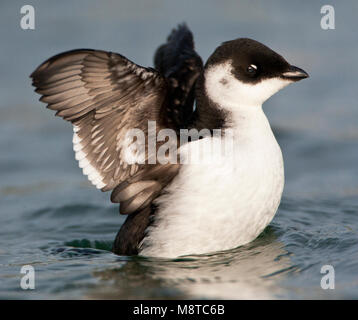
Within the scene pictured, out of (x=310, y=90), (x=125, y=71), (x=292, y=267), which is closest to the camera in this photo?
(x=125, y=71)

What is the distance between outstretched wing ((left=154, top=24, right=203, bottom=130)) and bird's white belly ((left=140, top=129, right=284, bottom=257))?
0.58 meters

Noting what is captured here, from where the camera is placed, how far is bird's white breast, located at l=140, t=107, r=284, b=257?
6.43 m

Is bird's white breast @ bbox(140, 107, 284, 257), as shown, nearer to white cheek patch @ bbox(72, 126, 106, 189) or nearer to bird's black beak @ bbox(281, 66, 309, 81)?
bird's black beak @ bbox(281, 66, 309, 81)

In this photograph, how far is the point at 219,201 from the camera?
6.43 meters

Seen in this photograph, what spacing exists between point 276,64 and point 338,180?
349cm

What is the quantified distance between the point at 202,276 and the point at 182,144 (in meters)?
1.14

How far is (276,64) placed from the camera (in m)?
6.59

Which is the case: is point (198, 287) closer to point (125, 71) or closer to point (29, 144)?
point (125, 71)

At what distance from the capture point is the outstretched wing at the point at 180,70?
7.42 meters

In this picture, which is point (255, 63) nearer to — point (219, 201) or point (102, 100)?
point (219, 201)

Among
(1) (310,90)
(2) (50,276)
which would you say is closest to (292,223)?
(2) (50,276)

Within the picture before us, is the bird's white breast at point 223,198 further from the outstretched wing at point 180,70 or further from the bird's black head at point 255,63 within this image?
the outstretched wing at point 180,70

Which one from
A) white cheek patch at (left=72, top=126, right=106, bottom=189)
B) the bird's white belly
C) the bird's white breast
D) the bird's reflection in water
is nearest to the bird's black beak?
the bird's white breast

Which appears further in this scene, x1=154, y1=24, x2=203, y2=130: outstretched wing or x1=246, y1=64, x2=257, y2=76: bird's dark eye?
x1=154, y1=24, x2=203, y2=130: outstretched wing
